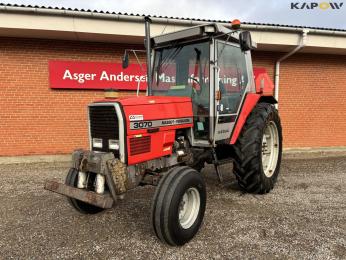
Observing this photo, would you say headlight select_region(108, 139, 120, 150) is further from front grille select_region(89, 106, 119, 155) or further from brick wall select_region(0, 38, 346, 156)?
brick wall select_region(0, 38, 346, 156)

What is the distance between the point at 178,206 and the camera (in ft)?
10.6

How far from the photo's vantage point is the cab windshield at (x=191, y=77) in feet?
13.7

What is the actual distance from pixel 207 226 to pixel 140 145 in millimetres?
1241

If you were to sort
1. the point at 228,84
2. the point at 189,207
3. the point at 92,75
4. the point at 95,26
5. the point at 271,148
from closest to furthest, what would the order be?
the point at 189,207 → the point at 228,84 → the point at 271,148 → the point at 95,26 → the point at 92,75

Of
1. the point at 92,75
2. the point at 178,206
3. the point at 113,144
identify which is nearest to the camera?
the point at 178,206

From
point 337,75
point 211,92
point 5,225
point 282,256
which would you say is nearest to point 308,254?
point 282,256

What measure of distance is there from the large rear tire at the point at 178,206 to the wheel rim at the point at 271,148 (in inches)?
85.8

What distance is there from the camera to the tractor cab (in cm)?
410

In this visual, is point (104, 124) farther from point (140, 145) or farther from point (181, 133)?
point (181, 133)

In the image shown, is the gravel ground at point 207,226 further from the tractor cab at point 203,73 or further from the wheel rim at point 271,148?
the tractor cab at point 203,73

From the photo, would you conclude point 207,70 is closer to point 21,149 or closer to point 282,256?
point 282,256

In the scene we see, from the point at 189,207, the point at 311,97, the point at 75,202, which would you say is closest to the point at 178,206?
the point at 189,207

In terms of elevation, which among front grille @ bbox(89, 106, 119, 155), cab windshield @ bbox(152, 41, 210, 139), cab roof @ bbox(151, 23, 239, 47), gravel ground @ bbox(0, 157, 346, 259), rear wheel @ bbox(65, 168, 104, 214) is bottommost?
gravel ground @ bbox(0, 157, 346, 259)

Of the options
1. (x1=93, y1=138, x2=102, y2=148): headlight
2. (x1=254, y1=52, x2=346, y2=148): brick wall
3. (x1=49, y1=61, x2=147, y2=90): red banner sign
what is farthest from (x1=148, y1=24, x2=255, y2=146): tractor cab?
(x1=254, y1=52, x2=346, y2=148): brick wall
